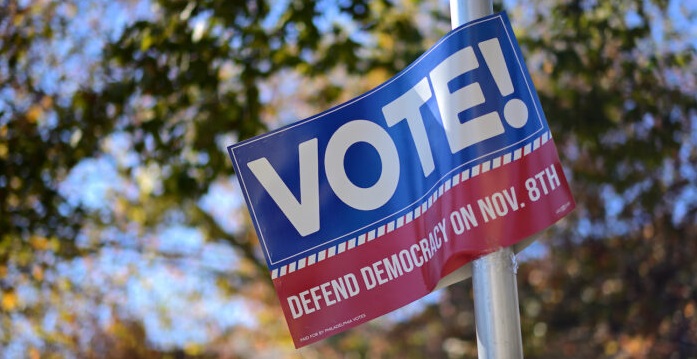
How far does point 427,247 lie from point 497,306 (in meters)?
0.33

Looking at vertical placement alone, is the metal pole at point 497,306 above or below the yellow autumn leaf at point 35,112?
below

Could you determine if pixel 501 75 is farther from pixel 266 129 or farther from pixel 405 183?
pixel 266 129

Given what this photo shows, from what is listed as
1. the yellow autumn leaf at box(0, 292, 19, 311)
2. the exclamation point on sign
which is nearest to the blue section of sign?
the exclamation point on sign

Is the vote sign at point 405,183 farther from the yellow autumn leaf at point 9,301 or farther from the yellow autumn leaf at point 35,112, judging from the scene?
the yellow autumn leaf at point 9,301

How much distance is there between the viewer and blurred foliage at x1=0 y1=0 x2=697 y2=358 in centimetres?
807

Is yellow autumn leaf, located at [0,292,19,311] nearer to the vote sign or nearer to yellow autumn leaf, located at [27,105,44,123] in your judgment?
yellow autumn leaf, located at [27,105,44,123]

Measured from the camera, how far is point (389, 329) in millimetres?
18250

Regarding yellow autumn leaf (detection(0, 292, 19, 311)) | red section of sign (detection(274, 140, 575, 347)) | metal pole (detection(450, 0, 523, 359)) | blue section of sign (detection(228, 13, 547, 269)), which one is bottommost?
metal pole (detection(450, 0, 523, 359))

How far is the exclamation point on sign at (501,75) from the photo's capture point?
2922mm

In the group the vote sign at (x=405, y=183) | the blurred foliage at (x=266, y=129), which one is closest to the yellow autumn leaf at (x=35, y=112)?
the blurred foliage at (x=266, y=129)

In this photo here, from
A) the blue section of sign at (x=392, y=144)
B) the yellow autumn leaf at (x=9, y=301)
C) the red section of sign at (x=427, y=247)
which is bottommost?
the red section of sign at (x=427, y=247)

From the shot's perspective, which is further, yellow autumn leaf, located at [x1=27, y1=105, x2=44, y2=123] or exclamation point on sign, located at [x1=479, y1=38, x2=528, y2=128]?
yellow autumn leaf, located at [x1=27, y1=105, x2=44, y2=123]

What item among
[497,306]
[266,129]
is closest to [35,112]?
[266,129]

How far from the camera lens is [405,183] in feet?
10.0
